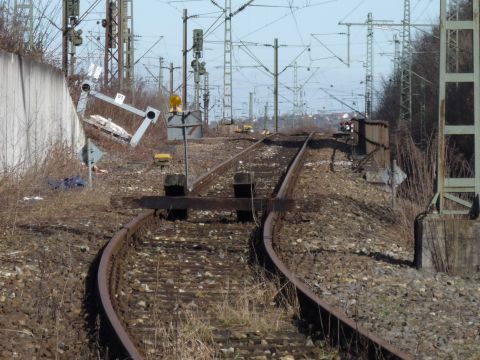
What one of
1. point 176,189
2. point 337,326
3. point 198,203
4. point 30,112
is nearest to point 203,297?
point 337,326

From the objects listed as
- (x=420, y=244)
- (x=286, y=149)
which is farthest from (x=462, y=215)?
(x=286, y=149)

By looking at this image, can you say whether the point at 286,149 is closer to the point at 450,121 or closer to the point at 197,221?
the point at 450,121

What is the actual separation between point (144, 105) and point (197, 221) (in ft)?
95.7

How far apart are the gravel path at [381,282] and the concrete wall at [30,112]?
535cm

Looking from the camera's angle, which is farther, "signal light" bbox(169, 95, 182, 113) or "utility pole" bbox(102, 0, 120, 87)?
"utility pole" bbox(102, 0, 120, 87)

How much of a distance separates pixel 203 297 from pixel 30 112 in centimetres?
1171

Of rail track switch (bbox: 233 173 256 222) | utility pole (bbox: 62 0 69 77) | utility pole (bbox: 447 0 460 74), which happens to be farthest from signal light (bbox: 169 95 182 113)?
utility pole (bbox: 447 0 460 74)

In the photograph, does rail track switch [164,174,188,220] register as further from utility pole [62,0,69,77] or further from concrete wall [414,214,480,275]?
utility pole [62,0,69,77]

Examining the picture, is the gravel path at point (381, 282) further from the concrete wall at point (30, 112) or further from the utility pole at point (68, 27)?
the utility pole at point (68, 27)

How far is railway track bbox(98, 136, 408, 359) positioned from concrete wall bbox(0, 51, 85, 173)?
4.05m

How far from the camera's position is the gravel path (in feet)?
22.4

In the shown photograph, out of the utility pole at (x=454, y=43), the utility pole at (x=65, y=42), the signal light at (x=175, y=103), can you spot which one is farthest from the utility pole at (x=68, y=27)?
the utility pole at (x=454, y=43)

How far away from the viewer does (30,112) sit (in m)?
19.0

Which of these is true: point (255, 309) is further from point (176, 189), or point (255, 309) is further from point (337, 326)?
point (176, 189)
